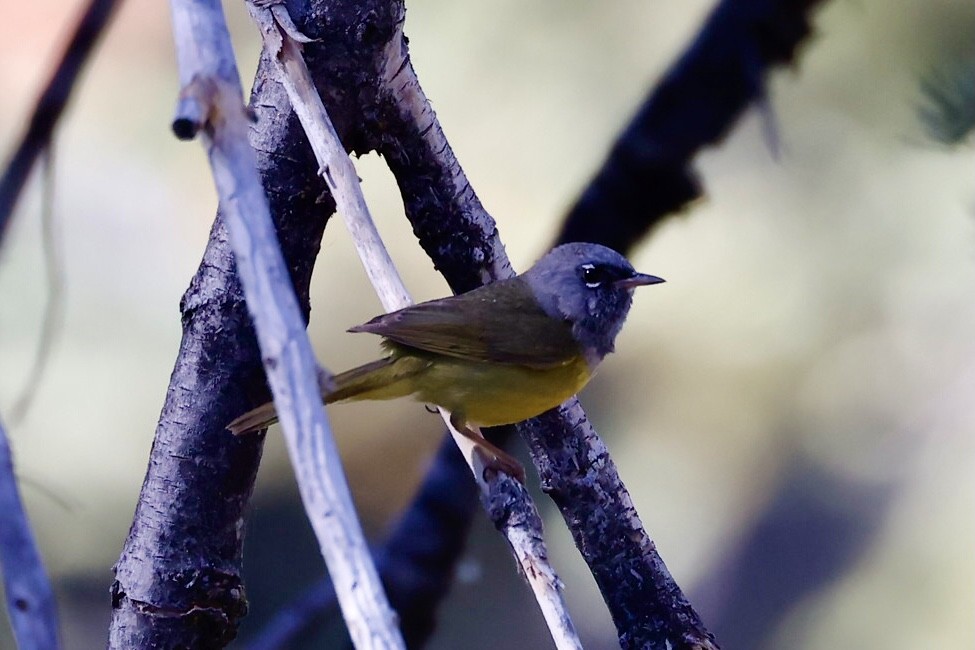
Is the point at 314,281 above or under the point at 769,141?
above

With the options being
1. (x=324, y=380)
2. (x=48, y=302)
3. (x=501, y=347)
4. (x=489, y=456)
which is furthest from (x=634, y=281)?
(x=48, y=302)

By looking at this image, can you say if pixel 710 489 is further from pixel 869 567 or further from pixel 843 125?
pixel 843 125

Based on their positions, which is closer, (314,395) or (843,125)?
(314,395)

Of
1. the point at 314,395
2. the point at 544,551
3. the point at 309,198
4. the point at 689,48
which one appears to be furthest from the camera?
the point at 689,48

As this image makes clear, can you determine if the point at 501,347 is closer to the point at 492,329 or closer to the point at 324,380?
the point at 492,329

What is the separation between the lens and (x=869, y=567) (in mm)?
1431

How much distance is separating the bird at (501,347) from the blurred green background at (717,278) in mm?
240

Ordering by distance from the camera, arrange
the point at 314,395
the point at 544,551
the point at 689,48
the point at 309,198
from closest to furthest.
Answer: the point at 314,395 → the point at 544,551 → the point at 309,198 → the point at 689,48

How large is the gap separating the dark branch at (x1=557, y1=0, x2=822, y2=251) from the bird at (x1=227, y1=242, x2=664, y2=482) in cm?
24

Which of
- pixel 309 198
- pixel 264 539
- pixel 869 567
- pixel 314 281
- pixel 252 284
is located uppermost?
pixel 314 281

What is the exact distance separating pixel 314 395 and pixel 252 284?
0.24 feet

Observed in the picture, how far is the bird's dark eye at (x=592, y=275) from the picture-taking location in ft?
4.02

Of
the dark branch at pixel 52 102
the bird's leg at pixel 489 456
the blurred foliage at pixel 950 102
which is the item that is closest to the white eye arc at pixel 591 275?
the bird's leg at pixel 489 456

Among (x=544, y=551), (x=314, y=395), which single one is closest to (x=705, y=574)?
(x=544, y=551)
